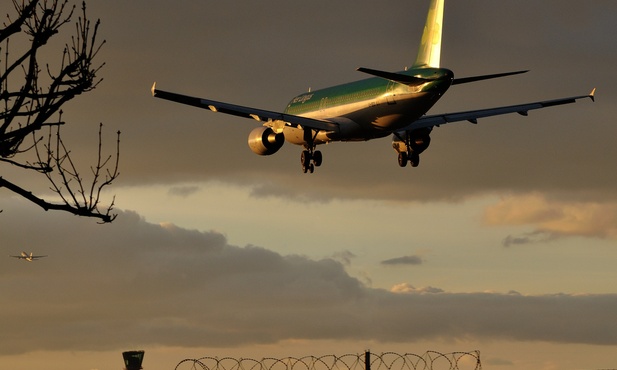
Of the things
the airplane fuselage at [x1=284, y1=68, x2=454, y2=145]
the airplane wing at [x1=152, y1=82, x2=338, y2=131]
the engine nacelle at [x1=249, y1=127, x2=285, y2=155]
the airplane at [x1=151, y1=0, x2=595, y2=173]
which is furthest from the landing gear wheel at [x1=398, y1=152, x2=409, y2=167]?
the engine nacelle at [x1=249, y1=127, x2=285, y2=155]

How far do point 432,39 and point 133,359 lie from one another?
46.4m

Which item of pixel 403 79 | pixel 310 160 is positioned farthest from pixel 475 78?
pixel 310 160

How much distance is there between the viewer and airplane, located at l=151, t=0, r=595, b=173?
81.0 metres

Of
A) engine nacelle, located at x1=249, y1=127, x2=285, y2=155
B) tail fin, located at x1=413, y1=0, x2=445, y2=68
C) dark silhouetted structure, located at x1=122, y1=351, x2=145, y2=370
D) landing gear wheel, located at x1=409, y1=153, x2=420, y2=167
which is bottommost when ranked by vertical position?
dark silhouetted structure, located at x1=122, y1=351, x2=145, y2=370

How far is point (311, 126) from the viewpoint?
85812 mm

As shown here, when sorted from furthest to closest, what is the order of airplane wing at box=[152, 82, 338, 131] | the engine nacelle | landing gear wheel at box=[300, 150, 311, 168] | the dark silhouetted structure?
the engine nacelle
landing gear wheel at box=[300, 150, 311, 168]
airplane wing at box=[152, 82, 338, 131]
the dark silhouetted structure

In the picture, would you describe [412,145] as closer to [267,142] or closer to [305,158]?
[305,158]

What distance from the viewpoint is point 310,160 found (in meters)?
86.5

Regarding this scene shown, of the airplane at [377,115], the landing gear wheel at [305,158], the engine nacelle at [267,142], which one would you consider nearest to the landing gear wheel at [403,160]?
the airplane at [377,115]

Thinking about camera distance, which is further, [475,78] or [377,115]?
[377,115]

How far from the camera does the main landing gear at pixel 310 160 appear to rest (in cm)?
8625

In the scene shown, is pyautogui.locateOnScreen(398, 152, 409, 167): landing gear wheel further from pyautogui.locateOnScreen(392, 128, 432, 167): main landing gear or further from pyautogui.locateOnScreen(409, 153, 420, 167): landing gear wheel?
pyautogui.locateOnScreen(409, 153, 420, 167): landing gear wheel

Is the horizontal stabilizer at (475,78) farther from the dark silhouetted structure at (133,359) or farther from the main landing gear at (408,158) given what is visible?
the dark silhouetted structure at (133,359)

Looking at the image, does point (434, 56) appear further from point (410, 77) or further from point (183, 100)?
point (183, 100)
